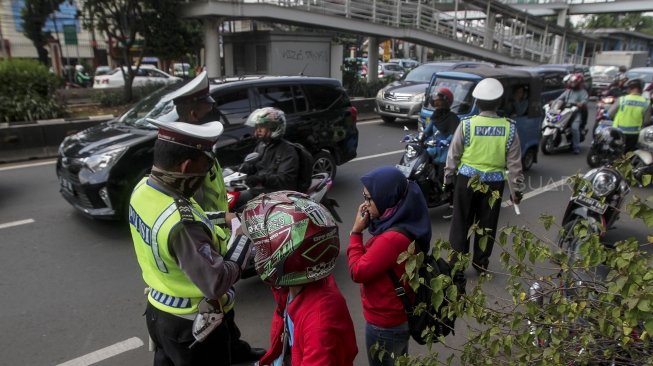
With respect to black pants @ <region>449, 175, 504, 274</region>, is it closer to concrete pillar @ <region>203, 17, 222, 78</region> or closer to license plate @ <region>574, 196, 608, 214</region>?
license plate @ <region>574, 196, 608, 214</region>

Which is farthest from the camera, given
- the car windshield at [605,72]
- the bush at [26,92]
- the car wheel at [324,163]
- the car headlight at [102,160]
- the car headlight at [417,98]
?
the car windshield at [605,72]

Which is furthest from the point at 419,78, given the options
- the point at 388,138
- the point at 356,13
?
the point at 356,13

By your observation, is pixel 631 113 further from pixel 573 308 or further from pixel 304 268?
pixel 304 268

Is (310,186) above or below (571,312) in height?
below

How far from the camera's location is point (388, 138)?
11.6m

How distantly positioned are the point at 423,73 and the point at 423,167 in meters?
8.92

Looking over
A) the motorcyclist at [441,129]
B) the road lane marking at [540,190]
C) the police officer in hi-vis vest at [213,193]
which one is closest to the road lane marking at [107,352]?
the police officer in hi-vis vest at [213,193]

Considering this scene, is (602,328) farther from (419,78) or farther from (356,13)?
(356,13)

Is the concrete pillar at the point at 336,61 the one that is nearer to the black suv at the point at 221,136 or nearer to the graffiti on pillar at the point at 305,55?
the graffiti on pillar at the point at 305,55

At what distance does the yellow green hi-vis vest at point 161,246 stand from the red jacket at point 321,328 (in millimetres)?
598

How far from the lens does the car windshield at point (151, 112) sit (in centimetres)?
573

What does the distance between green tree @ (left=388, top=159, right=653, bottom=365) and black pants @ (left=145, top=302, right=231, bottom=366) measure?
945 millimetres

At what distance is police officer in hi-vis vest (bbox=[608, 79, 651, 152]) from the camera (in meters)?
7.72

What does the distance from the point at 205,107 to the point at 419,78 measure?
1130 cm
